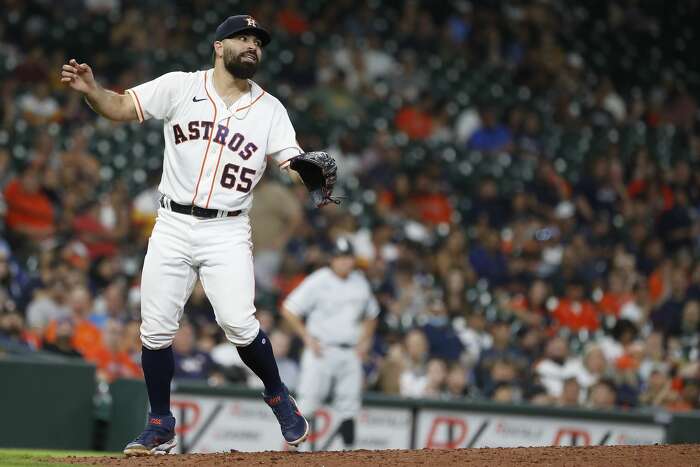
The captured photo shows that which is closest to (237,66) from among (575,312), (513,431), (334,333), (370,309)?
(334,333)

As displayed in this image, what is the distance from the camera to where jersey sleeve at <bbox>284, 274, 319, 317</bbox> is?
357 inches

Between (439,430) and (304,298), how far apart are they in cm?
139

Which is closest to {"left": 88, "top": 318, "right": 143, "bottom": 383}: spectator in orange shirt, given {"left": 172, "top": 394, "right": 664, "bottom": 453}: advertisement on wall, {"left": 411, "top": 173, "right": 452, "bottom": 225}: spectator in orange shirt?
{"left": 172, "top": 394, "right": 664, "bottom": 453}: advertisement on wall

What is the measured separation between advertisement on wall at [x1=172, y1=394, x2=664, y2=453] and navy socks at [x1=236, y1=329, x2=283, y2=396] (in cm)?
349

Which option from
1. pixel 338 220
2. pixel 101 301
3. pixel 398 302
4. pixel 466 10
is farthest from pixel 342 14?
pixel 101 301

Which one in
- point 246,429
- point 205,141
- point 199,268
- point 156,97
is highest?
point 156,97

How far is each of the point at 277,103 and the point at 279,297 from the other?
550 centimetres

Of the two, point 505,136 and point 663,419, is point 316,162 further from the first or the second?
point 505,136

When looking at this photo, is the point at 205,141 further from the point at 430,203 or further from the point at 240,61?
the point at 430,203

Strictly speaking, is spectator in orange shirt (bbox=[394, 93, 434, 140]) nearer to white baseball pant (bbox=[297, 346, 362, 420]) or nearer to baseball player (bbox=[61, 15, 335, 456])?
white baseball pant (bbox=[297, 346, 362, 420])

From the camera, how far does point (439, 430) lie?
9031 mm

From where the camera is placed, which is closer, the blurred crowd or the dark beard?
the dark beard

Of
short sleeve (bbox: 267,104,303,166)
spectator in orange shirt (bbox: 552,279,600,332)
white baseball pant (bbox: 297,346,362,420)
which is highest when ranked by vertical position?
short sleeve (bbox: 267,104,303,166)

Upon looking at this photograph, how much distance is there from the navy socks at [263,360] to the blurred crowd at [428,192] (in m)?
3.88
